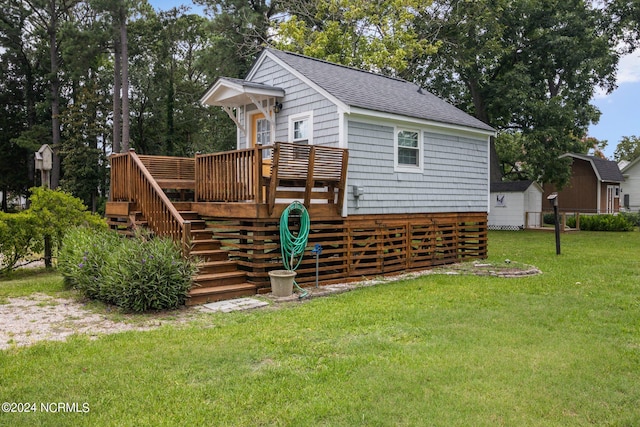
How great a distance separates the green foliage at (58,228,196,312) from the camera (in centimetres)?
596

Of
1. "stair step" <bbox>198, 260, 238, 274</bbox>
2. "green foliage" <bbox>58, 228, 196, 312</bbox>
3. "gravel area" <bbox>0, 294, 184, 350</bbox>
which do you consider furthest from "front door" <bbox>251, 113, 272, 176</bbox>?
"gravel area" <bbox>0, 294, 184, 350</bbox>

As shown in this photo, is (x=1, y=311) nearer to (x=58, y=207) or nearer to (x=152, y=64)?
(x=58, y=207)

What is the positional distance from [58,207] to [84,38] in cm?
1586

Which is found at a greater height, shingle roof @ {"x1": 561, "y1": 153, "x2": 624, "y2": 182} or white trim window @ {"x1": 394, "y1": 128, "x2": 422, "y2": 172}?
shingle roof @ {"x1": 561, "y1": 153, "x2": 624, "y2": 182}

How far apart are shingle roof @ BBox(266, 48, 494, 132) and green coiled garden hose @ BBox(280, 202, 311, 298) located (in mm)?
2186

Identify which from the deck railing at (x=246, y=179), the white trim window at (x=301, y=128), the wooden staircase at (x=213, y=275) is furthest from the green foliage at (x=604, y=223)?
the wooden staircase at (x=213, y=275)

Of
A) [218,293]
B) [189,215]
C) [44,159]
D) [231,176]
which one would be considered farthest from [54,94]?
[218,293]

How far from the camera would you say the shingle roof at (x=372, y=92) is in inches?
353

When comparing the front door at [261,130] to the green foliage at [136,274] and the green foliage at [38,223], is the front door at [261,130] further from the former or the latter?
the green foliage at [136,274]

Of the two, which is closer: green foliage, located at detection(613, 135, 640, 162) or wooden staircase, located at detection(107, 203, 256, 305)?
wooden staircase, located at detection(107, 203, 256, 305)

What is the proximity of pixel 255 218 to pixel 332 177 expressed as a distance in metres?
1.69

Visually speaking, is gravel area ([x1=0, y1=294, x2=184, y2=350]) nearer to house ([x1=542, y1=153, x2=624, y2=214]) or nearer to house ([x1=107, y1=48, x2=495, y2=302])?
house ([x1=107, y1=48, x2=495, y2=302])

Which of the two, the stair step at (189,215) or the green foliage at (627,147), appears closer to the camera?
the stair step at (189,215)

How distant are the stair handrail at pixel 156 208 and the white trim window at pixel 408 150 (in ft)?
14.8
